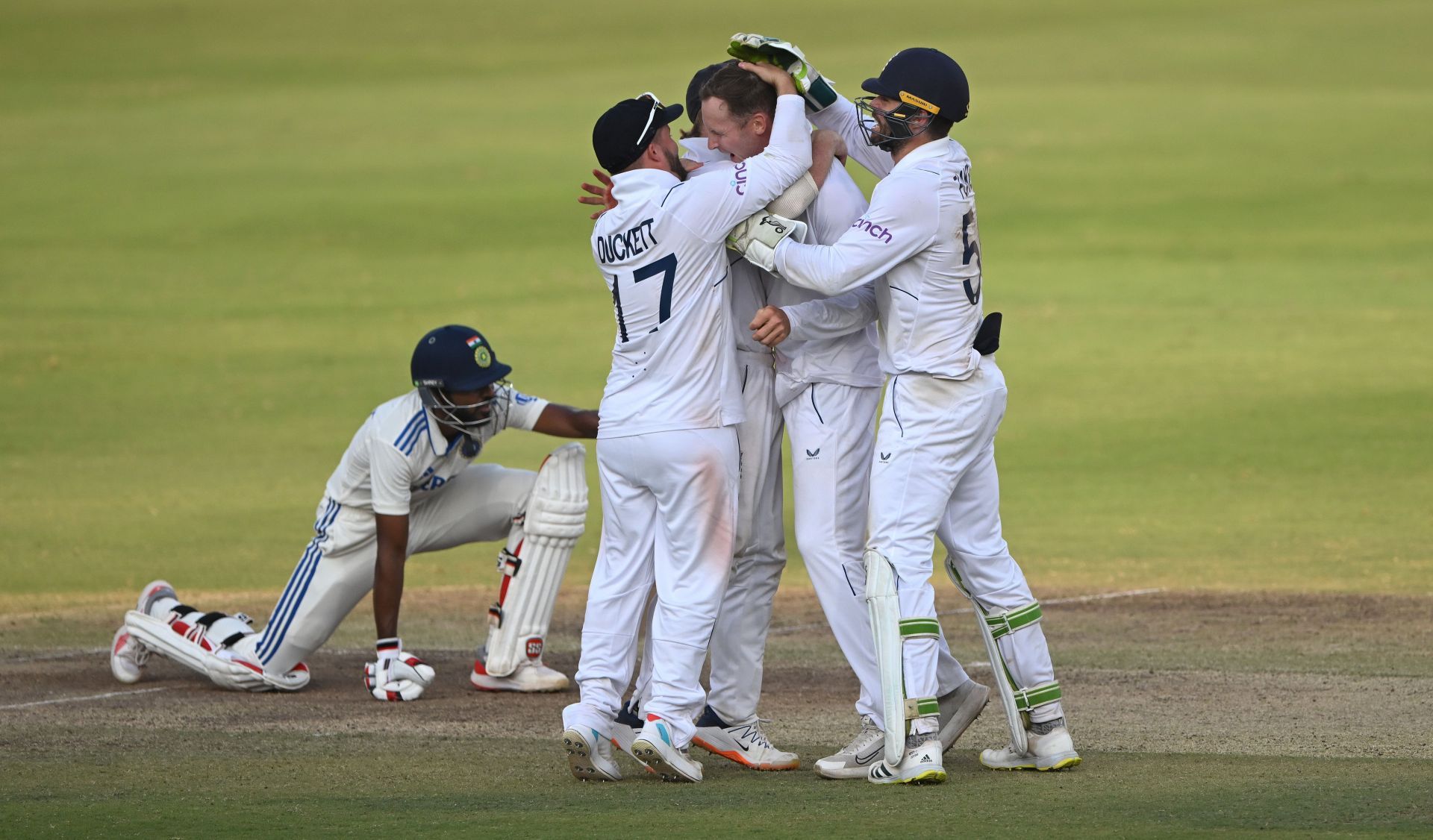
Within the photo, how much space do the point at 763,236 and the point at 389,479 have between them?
2.35 meters

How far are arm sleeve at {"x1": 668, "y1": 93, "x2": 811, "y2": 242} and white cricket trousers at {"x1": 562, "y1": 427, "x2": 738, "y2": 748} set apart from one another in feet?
2.11

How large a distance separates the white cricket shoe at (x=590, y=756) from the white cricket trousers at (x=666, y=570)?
47 mm

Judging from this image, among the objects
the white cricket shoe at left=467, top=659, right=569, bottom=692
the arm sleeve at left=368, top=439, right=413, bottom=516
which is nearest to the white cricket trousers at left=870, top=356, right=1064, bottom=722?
the white cricket shoe at left=467, top=659, right=569, bottom=692

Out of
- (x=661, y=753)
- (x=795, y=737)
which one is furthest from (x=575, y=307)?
(x=661, y=753)

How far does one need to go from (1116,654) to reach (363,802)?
4.09 meters

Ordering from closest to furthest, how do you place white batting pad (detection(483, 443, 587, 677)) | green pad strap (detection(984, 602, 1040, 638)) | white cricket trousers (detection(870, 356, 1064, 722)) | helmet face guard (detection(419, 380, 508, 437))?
white cricket trousers (detection(870, 356, 1064, 722)), green pad strap (detection(984, 602, 1040, 638)), helmet face guard (detection(419, 380, 508, 437)), white batting pad (detection(483, 443, 587, 677))

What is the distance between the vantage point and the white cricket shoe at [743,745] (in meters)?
6.11

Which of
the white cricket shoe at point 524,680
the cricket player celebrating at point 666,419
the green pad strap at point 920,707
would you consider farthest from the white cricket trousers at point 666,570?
the white cricket shoe at point 524,680

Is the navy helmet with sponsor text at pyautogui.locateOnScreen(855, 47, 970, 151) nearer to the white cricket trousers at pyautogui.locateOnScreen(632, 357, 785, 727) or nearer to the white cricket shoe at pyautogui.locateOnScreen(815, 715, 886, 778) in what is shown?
the white cricket trousers at pyautogui.locateOnScreen(632, 357, 785, 727)

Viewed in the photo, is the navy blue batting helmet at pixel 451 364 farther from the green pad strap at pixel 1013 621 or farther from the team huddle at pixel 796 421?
the green pad strap at pixel 1013 621

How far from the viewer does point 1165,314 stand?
21.0 m

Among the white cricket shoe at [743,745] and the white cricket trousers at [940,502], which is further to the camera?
the white cricket shoe at [743,745]

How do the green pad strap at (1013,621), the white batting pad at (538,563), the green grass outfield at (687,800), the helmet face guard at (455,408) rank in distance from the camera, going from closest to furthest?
1. the green grass outfield at (687,800)
2. the green pad strap at (1013,621)
3. the helmet face guard at (455,408)
4. the white batting pad at (538,563)

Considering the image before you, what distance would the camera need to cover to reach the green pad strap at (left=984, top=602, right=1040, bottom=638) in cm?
590
